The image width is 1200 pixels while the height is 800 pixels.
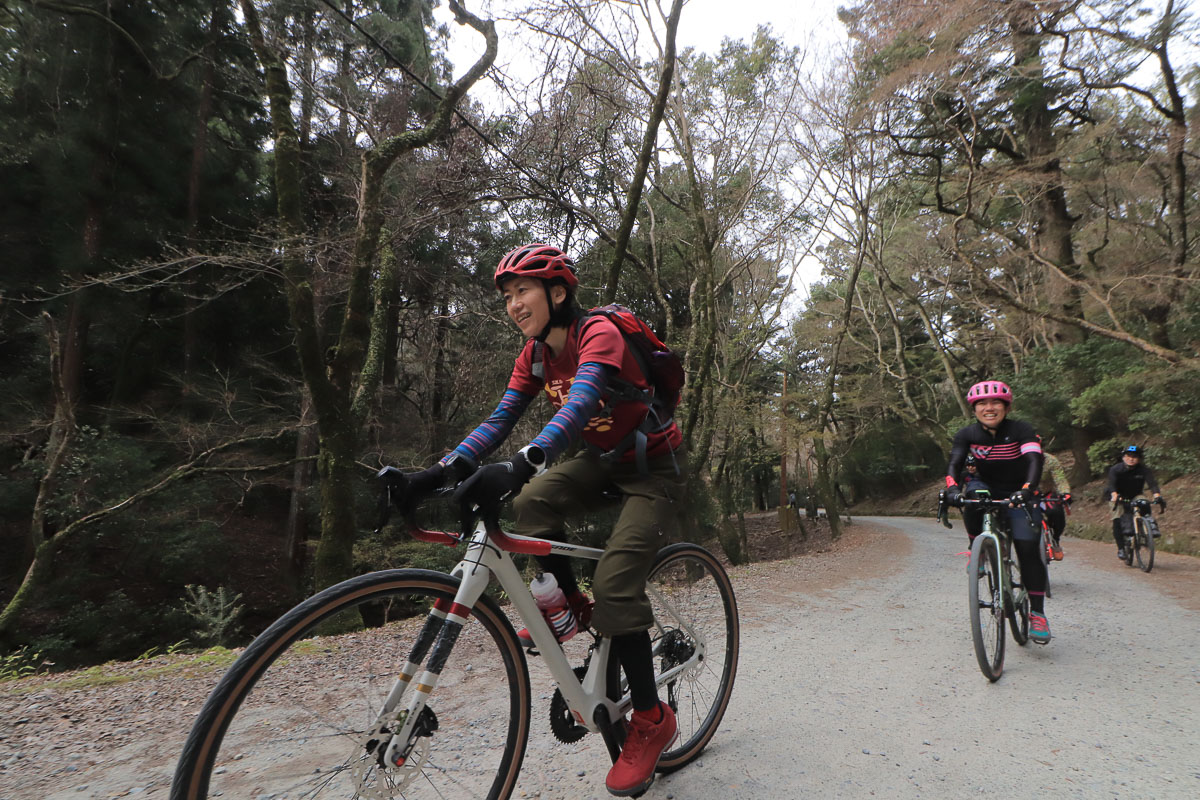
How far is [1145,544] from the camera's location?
843 centimetres

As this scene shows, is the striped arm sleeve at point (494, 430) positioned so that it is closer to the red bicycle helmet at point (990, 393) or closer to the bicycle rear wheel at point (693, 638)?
the bicycle rear wheel at point (693, 638)

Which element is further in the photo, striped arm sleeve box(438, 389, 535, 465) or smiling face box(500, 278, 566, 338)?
smiling face box(500, 278, 566, 338)

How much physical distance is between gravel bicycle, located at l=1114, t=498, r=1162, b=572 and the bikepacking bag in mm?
9478

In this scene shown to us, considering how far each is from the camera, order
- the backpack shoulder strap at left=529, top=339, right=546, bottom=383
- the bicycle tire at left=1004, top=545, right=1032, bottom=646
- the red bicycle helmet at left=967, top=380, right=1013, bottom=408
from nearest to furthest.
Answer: the backpack shoulder strap at left=529, top=339, right=546, bottom=383, the bicycle tire at left=1004, top=545, right=1032, bottom=646, the red bicycle helmet at left=967, top=380, right=1013, bottom=408

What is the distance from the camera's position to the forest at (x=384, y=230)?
871cm

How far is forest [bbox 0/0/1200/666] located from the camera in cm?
871

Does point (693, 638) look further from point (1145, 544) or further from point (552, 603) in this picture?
point (1145, 544)

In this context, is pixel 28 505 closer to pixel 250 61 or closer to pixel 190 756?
pixel 250 61

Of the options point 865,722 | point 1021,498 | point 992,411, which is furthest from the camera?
point 992,411

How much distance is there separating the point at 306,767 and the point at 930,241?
68.8 ft

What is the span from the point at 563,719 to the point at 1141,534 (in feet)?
33.2

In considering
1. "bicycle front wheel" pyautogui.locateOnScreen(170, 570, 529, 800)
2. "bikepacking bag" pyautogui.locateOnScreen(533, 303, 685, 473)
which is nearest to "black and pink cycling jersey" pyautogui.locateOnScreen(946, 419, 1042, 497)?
"bikepacking bag" pyautogui.locateOnScreen(533, 303, 685, 473)

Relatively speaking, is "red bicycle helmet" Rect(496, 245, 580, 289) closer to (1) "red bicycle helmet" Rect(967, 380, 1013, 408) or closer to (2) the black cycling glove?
(2) the black cycling glove

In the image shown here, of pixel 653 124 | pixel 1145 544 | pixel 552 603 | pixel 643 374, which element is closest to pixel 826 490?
pixel 1145 544
